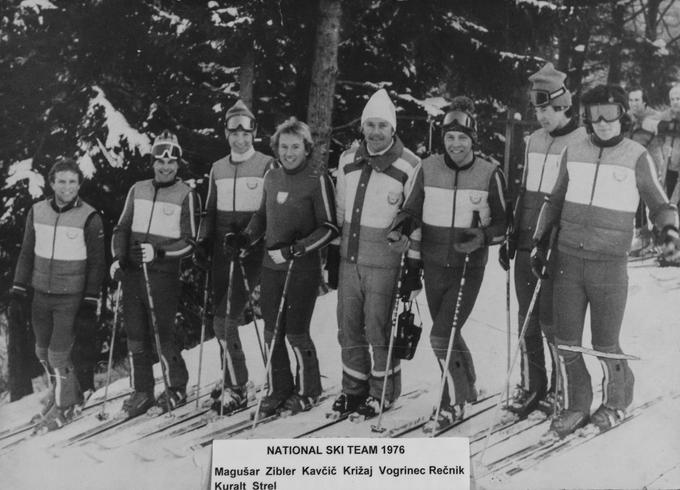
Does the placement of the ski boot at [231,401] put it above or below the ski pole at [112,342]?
below

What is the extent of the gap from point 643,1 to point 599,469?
2562 millimetres

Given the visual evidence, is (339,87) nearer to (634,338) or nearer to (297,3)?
(297,3)

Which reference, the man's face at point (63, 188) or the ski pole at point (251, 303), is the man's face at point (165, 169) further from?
the ski pole at point (251, 303)

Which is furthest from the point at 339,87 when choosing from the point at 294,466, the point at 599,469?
the point at 599,469

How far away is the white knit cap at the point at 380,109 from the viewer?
149 inches

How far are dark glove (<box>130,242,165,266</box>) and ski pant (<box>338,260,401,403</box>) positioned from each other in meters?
1.06

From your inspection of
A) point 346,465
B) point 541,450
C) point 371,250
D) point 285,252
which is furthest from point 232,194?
point 541,450

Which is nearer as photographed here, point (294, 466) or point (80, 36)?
point (294, 466)

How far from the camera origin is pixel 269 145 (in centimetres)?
433

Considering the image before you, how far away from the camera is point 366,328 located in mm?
3996

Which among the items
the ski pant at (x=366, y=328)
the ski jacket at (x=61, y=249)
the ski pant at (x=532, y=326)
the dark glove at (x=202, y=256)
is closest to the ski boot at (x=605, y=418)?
the ski pant at (x=532, y=326)

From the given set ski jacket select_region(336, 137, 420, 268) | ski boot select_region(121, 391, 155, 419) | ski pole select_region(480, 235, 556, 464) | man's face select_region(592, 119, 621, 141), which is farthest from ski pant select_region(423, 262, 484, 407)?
ski boot select_region(121, 391, 155, 419)

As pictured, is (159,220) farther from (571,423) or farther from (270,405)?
(571,423)

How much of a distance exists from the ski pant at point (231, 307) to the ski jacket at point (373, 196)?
2.11ft
